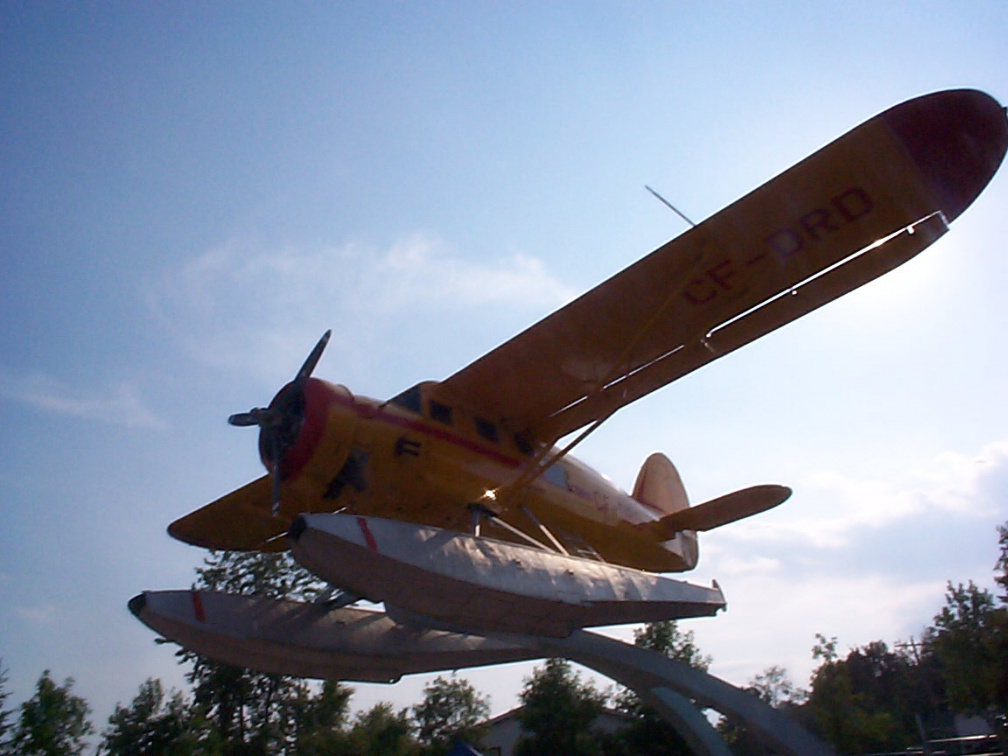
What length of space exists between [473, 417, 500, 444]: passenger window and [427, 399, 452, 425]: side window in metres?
0.46

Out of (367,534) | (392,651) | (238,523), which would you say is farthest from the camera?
(238,523)

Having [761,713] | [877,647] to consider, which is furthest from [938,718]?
[761,713]

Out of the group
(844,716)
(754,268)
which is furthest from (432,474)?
(844,716)

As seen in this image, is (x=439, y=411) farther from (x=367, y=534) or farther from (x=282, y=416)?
(x=367, y=534)

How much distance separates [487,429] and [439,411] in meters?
0.85

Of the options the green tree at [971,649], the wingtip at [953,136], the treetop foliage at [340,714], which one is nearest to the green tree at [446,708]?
the treetop foliage at [340,714]

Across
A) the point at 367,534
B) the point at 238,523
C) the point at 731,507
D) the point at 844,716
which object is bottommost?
the point at 844,716

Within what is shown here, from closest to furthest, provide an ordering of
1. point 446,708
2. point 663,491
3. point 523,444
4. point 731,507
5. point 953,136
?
point 953,136 → point 731,507 → point 523,444 → point 663,491 → point 446,708

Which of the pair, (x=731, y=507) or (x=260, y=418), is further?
(x=731, y=507)

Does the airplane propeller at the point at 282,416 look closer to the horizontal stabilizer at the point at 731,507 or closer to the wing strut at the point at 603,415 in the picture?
the wing strut at the point at 603,415

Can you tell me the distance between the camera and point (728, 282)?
879 centimetres

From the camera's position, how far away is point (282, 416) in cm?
842

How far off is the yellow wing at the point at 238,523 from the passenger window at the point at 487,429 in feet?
11.0

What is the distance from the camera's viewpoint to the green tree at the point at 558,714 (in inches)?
930
